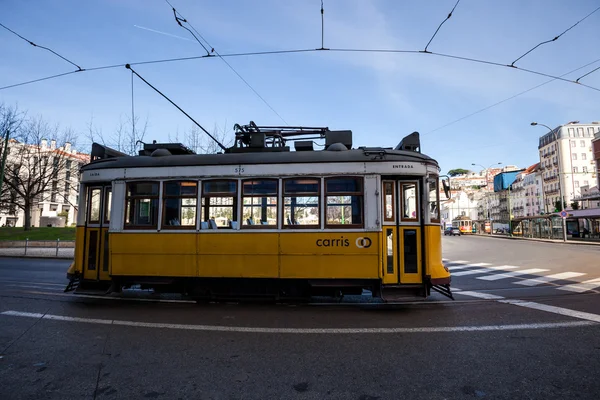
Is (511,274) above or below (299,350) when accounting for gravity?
A: below

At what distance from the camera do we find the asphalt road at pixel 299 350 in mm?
3420

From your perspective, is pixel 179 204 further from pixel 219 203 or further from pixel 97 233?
pixel 97 233

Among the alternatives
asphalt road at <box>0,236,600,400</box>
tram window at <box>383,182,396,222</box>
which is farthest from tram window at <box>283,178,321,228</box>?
asphalt road at <box>0,236,600,400</box>

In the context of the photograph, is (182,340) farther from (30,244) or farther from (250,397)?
(30,244)

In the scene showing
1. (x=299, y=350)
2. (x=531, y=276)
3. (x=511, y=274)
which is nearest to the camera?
(x=299, y=350)

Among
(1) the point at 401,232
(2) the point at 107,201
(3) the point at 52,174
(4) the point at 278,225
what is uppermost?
(3) the point at 52,174

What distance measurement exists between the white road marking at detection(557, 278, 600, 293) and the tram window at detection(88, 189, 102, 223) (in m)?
12.1

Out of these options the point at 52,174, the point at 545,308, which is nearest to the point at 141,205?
the point at 545,308

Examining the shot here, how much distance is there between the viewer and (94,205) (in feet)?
26.6

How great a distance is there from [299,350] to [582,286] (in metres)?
9.29

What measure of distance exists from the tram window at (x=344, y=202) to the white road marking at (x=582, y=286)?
21.5 feet

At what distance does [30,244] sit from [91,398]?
2765cm

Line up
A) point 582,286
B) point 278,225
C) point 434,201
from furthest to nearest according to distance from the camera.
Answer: point 582,286 < point 434,201 < point 278,225

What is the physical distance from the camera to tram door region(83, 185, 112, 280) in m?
7.78
